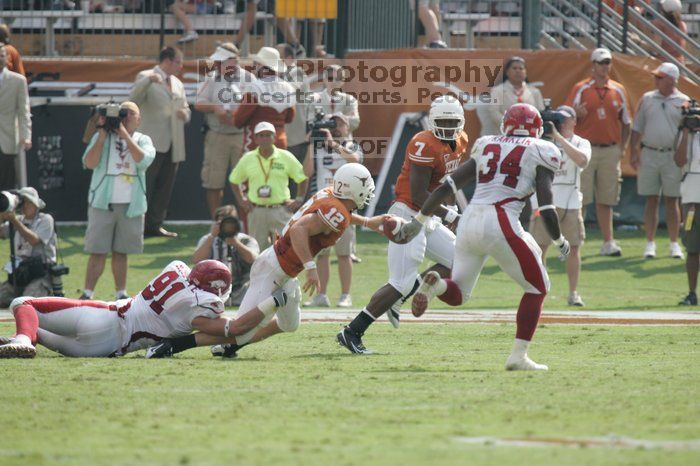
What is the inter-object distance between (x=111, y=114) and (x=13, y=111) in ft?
8.74

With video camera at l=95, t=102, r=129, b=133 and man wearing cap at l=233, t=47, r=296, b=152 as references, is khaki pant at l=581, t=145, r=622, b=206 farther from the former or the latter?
video camera at l=95, t=102, r=129, b=133

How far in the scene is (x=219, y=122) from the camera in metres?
17.6

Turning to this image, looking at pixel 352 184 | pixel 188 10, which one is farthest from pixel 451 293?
pixel 188 10

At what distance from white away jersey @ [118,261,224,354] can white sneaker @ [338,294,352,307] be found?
4.85 metres

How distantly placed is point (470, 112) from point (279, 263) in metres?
9.47

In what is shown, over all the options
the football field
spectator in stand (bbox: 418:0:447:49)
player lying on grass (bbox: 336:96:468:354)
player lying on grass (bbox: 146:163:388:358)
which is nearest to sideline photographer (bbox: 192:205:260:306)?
the football field

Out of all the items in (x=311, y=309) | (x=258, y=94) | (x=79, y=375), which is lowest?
(x=311, y=309)

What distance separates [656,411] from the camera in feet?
23.6

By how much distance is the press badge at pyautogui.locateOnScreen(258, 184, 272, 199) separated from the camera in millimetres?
14711

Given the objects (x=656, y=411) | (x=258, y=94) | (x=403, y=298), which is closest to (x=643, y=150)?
(x=258, y=94)

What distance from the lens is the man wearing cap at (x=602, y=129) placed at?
16969mm

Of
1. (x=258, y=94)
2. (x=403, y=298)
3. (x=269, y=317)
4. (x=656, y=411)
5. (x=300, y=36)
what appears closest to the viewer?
(x=656, y=411)

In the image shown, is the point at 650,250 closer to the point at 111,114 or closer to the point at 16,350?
the point at 111,114

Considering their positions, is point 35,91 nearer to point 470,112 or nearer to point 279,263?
point 470,112
